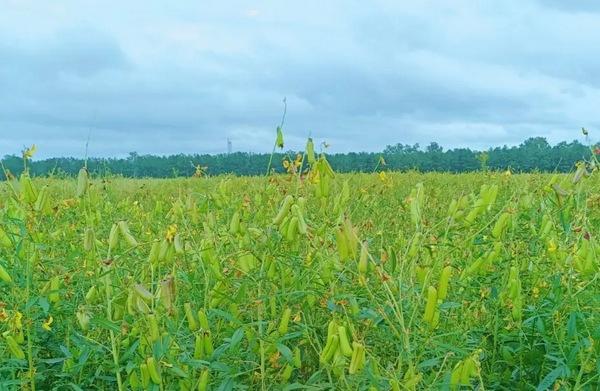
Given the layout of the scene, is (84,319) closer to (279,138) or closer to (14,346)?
(14,346)

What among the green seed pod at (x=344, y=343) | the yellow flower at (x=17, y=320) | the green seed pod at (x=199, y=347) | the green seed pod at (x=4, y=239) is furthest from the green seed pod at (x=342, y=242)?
the green seed pod at (x=4, y=239)

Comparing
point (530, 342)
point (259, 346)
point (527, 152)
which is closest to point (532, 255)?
point (530, 342)

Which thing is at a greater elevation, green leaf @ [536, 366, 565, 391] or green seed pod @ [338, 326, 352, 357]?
green seed pod @ [338, 326, 352, 357]

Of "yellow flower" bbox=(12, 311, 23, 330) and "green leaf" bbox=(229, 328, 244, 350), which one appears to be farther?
"yellow flower" bbox=(12, 311, 23, 330)

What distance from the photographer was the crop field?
5.27 feet

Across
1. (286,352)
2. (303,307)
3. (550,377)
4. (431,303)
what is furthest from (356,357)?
(550,377)

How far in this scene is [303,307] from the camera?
6.39ft

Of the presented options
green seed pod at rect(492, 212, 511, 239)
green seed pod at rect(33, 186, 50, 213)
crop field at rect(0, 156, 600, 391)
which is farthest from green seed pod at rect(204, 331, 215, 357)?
green seed pod at rect(492, 212, 511, 239)

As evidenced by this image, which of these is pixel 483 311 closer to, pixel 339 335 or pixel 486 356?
pixel 486 356

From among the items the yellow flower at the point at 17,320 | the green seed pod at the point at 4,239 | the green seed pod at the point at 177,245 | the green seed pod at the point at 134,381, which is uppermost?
the green seed pod at the point at 177,245

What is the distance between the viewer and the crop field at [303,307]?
5.27ft

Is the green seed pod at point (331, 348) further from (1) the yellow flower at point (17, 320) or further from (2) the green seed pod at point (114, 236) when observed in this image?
(1) the yellow flower at point (17, 320)

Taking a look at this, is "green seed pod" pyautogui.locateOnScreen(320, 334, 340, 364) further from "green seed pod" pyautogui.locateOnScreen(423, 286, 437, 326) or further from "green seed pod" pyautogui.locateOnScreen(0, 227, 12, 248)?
"green seed pod" pyautogui.locateOnScreen(0, 227, 12, 248)

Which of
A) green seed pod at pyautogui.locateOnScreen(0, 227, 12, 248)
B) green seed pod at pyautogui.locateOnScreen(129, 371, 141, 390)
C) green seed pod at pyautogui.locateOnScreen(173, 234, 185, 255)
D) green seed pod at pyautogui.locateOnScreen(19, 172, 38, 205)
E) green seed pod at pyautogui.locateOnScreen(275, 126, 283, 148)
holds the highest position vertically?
green seed pod at pyautogui.locateOnScreen(275, 126, 283, 148)
